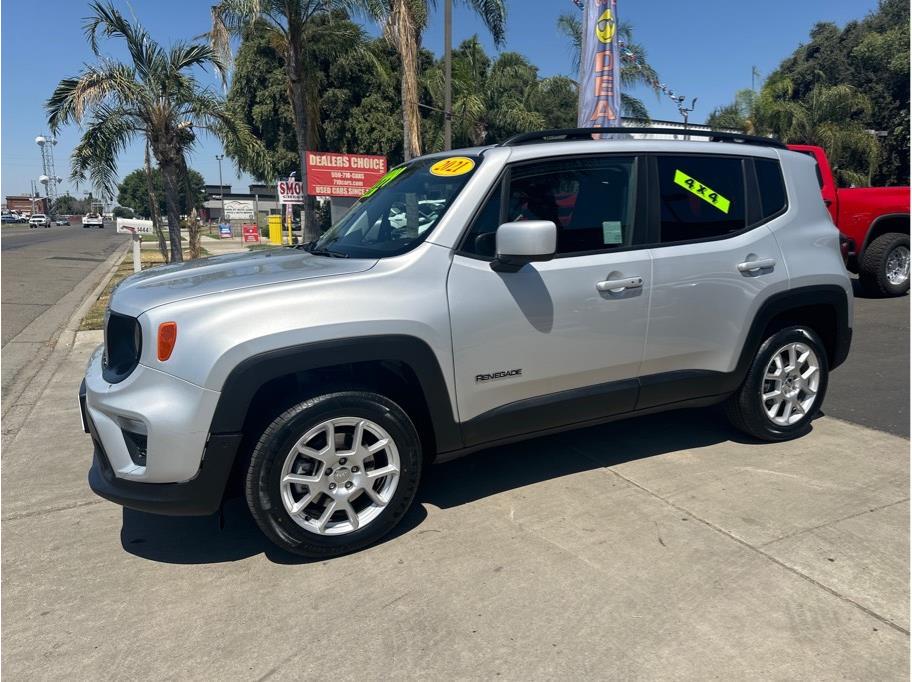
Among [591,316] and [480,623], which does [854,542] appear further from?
[480,623]

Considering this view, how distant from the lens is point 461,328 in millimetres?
3221

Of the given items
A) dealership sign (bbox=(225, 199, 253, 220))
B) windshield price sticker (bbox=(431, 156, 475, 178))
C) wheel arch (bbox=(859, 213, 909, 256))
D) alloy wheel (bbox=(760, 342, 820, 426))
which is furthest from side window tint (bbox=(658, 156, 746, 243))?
dealership sign (bbox=(225, 199, 253, 220))

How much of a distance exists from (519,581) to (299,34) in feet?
46.2

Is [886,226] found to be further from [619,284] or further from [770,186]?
[619,284]

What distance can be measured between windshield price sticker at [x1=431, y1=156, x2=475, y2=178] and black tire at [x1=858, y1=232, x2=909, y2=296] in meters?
8.15

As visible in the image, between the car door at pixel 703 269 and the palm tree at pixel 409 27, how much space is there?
12363 millimetres

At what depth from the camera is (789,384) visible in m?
4.38

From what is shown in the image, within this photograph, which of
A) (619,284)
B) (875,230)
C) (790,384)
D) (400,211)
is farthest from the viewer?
(875,230)

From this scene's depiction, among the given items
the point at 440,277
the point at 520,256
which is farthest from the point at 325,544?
the point at 520,256

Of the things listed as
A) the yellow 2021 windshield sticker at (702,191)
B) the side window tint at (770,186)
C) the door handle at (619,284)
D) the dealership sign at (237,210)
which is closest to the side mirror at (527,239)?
the door handle at (619,284)

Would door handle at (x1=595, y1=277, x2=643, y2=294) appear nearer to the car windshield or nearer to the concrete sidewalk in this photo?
the car windshield

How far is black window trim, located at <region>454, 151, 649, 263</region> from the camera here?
10.9 ft

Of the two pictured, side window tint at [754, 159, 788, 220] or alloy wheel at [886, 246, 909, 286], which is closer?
side window tint at [754, 159, 788, 220]

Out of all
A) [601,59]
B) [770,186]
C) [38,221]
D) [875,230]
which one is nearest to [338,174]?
[601,59]
